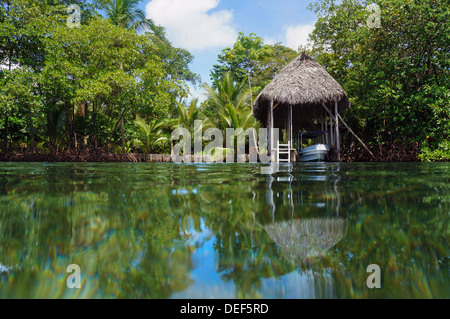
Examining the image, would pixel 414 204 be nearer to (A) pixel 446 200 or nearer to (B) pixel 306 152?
(A) pixel 446 200

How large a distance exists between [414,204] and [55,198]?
5.31ft

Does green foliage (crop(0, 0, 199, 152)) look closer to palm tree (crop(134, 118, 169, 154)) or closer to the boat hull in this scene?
palm tree (crop(134, 118, 169, 154))

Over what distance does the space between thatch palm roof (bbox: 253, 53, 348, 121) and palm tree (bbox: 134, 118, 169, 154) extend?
19.4ft

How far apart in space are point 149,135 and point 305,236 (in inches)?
529

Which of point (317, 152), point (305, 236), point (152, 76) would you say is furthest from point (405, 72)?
point (305, 236)

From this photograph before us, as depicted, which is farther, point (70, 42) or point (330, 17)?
point (330, 17)

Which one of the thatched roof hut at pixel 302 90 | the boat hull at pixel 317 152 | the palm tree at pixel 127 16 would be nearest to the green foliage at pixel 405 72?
the thatched roof hut at pixel 302 90

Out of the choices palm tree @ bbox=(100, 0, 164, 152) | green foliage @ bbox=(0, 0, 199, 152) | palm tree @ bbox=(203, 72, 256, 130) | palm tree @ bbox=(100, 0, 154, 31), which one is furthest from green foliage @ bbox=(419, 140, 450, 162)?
palm tree @ bbox=(100, 0, 154, 31)

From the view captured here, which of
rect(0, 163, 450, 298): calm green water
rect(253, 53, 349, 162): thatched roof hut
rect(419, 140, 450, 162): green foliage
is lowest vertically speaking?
rect(0, 163, 450, 298): calm green water

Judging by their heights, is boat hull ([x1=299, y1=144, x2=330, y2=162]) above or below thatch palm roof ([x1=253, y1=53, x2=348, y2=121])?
below

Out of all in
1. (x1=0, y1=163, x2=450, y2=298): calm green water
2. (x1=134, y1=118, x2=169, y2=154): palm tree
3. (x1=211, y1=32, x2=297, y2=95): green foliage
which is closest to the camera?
(x1=0, y1=163, x2=450, y2=298): calm green water

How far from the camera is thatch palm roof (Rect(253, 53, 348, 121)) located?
29.3 ft

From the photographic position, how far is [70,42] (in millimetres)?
9508
